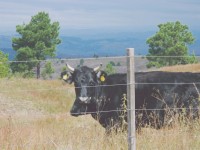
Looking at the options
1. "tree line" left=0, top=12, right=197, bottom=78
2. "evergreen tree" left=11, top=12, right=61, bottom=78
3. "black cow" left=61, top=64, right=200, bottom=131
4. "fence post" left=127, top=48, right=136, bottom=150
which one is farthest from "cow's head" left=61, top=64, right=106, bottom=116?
"evergreen tree" left=11, top=12, right=61, bottom=78

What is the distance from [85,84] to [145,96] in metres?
1.43

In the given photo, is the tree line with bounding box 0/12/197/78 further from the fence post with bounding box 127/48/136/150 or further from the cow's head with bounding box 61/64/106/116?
the fence post with bounding box 127/48/136/150

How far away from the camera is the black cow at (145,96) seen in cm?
1137

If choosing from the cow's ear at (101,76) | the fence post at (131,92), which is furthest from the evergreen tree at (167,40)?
the fence post at (131,92)

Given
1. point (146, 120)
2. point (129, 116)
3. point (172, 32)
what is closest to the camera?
point (129, 116)

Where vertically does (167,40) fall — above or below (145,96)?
above

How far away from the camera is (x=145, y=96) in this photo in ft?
38.1

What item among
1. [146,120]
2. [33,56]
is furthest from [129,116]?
[33,56]

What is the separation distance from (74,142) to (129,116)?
4.75 ft

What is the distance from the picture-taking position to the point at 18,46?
79.9 m

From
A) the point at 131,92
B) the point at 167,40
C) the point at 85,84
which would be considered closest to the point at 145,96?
the point at 85,84

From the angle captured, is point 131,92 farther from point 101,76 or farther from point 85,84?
point 101,76

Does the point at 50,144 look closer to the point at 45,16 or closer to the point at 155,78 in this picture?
the point at 155,78

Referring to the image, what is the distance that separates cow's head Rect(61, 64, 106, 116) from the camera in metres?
11.9
